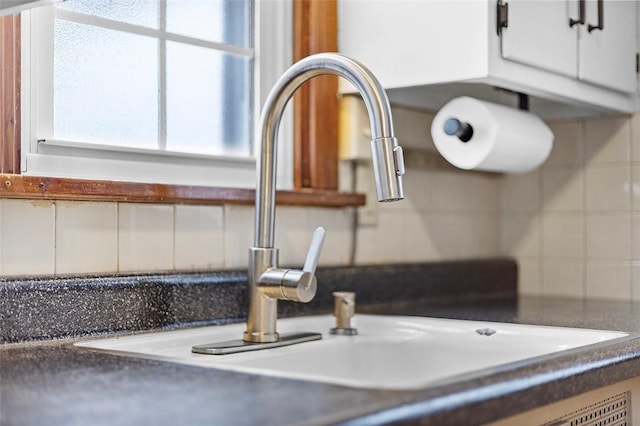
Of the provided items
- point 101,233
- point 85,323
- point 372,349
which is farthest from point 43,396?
point 372,349

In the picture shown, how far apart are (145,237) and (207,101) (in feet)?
1.13

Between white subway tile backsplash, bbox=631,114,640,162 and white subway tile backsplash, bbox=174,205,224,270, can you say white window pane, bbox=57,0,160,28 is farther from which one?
white subway tile backsplash, bbox=631,114,640,162

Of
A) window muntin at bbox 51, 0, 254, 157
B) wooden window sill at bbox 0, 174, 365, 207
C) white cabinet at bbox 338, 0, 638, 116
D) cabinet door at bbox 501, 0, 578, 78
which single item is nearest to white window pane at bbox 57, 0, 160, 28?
window muntin at bbox 51, 0, 254, 157

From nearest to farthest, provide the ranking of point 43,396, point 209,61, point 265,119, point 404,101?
point 43,396 → point 265,119 → point 209,61 → point 404,101

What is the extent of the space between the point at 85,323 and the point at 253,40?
729mm

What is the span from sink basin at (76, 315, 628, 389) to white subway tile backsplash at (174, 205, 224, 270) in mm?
150

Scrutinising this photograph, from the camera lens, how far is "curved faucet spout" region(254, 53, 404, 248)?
1233 millimetres

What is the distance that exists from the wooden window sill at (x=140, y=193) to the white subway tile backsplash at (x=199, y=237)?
0.02 metres

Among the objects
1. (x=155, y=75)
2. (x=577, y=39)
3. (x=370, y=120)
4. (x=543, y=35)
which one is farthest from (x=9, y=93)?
(x=577, y=39)

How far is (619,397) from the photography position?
1322 mm

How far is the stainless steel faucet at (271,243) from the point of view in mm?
1313

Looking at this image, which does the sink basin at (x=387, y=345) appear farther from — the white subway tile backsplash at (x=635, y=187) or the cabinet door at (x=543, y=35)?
the white subway tile backsplash at (x=635, y=187)

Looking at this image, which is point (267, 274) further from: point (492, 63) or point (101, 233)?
point (492, 63)

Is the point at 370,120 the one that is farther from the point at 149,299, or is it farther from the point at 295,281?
the point at 149,299
